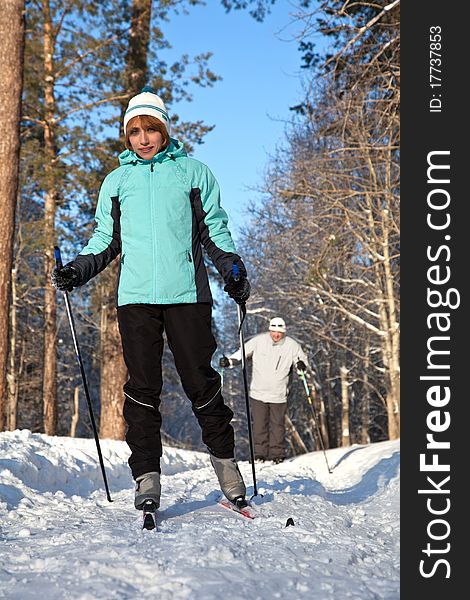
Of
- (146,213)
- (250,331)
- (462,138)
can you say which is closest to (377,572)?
(146,213)

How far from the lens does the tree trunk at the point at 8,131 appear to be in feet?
23.5

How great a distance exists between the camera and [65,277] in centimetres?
332

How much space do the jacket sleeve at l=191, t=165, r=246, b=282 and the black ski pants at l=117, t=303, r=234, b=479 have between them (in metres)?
0.27

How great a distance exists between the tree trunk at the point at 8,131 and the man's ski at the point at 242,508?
445cm

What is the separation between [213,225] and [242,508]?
61.5 inches

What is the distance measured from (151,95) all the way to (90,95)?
1025 cm

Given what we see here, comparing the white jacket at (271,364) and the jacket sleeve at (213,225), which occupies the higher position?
the jacket sleeve at (213,225)

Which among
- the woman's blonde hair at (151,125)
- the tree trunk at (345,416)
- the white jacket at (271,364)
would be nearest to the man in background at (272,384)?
the white jacket at (271,364)

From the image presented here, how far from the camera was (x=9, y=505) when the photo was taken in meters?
3.75

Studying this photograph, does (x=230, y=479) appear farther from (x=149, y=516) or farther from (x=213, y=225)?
(x=213, y=225)

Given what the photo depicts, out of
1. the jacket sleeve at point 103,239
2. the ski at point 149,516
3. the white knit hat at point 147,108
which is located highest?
the white knit hat at point 147,108

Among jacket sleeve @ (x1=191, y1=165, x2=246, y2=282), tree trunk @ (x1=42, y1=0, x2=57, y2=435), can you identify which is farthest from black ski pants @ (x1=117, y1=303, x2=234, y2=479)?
tree trunk @ (x1=42, y1=0, x2=57, y2=435)

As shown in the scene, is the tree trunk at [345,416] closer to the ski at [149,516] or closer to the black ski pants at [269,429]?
the black ski pants at [269,429]

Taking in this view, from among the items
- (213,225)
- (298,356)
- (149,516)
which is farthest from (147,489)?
(298,356)
